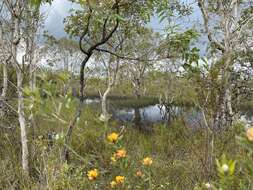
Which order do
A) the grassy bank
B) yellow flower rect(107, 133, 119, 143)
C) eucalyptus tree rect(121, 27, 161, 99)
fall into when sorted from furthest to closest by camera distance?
eucalyptus tree rect(121, 27, 161, 99)
the grassy bank
yellow flower rect(107, 133, 119, 143)

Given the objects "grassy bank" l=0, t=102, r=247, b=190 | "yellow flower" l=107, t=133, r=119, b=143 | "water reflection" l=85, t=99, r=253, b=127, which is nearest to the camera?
"yellow flower" l=107, t=133, r=119, b=143

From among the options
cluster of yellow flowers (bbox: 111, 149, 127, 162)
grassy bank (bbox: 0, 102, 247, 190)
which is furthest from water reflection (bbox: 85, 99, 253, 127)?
cluster of yellow flowers (bbox: 111, 149, 127, 162)

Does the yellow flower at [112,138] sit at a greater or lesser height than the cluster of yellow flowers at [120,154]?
greater

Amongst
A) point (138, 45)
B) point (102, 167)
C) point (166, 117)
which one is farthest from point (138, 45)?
point (102, 167)

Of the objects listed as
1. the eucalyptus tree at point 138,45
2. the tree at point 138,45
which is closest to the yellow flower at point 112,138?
the eucalyptus tree at point 138,45

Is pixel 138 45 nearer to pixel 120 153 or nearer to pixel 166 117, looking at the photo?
pixel 166 117

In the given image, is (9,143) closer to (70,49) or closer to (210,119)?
(210,119)

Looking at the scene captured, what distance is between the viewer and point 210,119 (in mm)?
6035

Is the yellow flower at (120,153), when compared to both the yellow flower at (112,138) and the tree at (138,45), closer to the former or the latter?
the yellow flower at (112,138)

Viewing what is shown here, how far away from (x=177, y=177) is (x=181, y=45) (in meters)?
2.71

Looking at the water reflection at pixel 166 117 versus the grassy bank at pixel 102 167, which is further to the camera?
the water reflection at pixel 166 117

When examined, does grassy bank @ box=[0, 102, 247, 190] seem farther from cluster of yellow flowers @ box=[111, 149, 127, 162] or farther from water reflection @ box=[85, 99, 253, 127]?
water reflection @ box=[85, 99, 253, 127]

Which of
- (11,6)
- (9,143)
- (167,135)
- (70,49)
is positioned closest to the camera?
(11,6)

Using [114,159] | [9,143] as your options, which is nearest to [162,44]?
[114,159]
